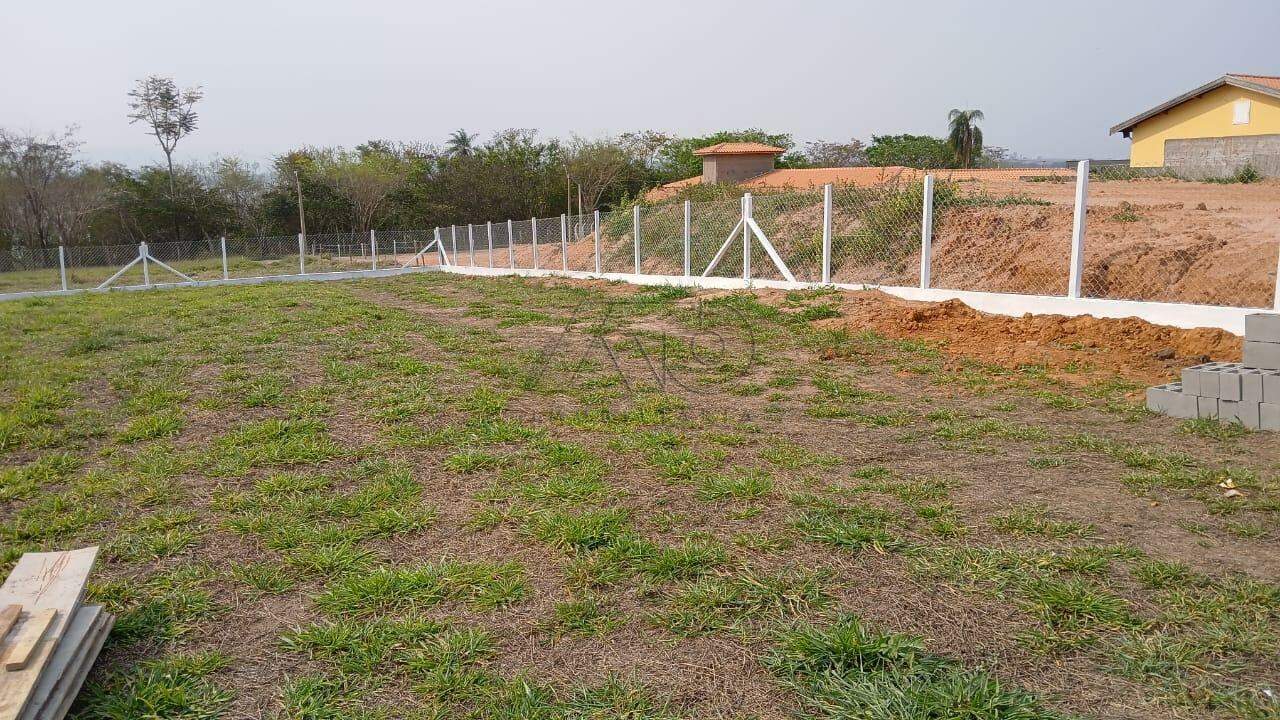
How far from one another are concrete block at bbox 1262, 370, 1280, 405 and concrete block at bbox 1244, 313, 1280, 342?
0.36 m

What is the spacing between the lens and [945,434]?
5.05 meters

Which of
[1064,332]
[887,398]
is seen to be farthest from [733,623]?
[1064,332]

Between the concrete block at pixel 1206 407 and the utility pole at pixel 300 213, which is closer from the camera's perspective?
the concrete block at pixel 1206 407

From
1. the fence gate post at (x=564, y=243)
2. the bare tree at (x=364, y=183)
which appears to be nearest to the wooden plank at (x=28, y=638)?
the fence gate post at (x=564, y=243)

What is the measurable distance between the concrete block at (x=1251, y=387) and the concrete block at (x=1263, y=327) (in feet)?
1.02

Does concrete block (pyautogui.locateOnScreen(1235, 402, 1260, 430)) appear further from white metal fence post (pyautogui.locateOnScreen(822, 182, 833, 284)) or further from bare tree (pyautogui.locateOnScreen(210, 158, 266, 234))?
bare tree (pyautogui.locateOnScreen(210, 158, 266, 234))

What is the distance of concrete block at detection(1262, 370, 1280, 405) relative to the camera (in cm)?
486

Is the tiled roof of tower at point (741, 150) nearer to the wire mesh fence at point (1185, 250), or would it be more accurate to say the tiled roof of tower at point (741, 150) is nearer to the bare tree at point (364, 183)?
the bare tree at point (364, 183)

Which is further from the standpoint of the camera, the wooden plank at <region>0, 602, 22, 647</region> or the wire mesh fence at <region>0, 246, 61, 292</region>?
the wire mesh fence at <region>0, 246, 61, 292</region>

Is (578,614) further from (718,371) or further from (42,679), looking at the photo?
(718,371)

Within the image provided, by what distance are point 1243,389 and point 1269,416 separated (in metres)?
0.20

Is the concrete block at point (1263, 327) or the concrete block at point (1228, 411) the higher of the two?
the concrete block at point (1263, 327)

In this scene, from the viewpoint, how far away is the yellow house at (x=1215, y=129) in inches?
660

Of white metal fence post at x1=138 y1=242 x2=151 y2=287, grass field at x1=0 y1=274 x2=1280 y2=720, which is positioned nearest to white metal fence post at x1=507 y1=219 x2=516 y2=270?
white metal fence post at x1=138 y1=242 x2=151 y2=287
